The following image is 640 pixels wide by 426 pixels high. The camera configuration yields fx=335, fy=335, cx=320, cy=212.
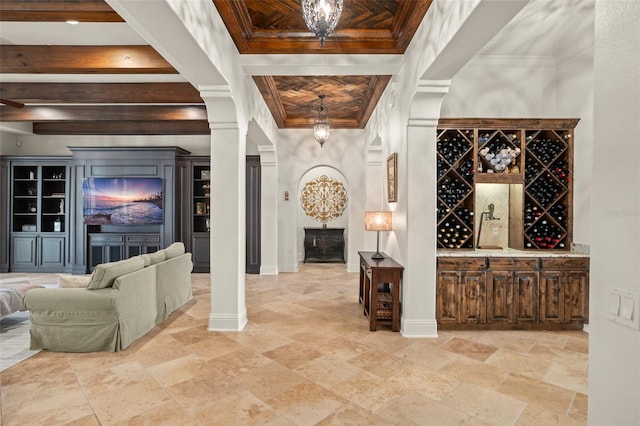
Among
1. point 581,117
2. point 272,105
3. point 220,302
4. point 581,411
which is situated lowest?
point 581,411

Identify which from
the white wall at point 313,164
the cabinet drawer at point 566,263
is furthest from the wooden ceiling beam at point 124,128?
the cabinet drawer at point 566,263

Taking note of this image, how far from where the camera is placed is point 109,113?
650cm

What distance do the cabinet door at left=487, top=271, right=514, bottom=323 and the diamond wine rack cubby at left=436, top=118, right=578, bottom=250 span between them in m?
0.47

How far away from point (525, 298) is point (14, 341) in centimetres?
570

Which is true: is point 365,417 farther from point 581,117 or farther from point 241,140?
point 581,117

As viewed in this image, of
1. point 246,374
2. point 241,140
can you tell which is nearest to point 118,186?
point 241,140

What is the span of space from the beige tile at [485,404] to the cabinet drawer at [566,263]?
6.76ft

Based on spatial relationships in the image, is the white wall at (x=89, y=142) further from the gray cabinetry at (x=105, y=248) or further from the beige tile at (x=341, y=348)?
the beige tile at (x=341, y=348)

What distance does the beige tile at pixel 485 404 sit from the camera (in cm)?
226

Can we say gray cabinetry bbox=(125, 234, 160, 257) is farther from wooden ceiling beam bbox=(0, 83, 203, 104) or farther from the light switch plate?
the light switch plate

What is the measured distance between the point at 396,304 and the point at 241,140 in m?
2.63

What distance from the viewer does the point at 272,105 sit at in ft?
19.0

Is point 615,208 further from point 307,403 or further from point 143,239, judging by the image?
point 143,239

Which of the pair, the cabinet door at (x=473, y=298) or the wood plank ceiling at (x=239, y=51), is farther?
the cabinet door at (x=473, y=298)
